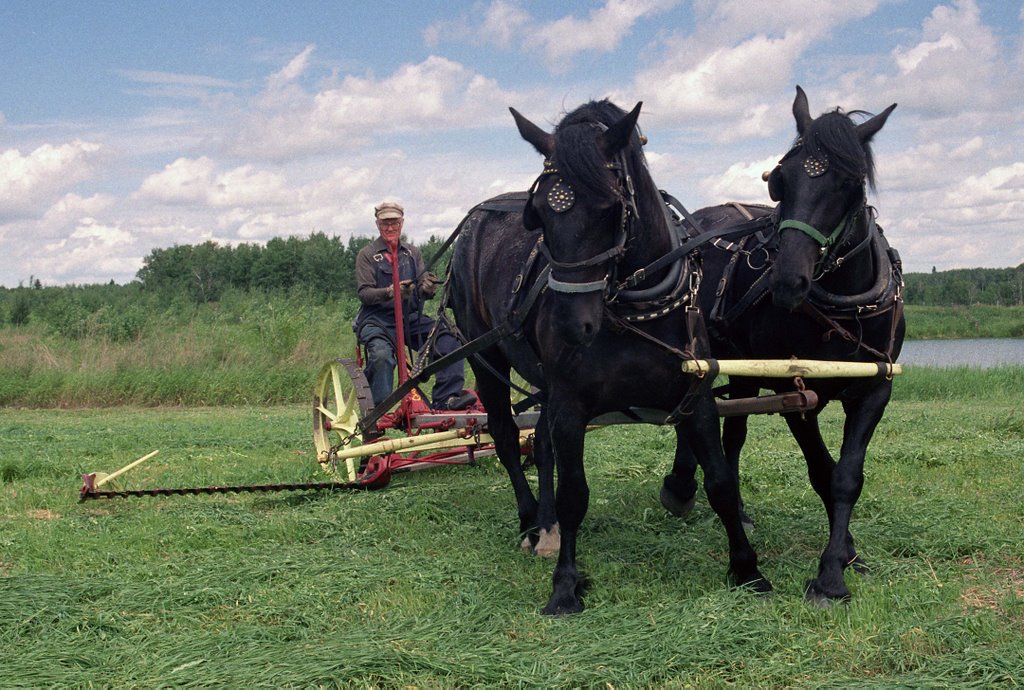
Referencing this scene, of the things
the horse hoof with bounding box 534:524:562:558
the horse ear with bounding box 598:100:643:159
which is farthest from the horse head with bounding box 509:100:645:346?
the horse hoof with bounding box 534:524:562:558

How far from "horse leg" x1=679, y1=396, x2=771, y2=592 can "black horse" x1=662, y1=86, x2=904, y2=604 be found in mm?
279

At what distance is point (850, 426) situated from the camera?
4.52 m

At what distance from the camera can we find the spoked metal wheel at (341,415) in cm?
727

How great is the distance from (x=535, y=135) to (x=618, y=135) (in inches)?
16.3

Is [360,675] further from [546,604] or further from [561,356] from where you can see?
[561,356]

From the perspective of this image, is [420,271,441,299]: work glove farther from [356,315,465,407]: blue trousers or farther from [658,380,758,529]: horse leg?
[658,380,758,529]: horse leg

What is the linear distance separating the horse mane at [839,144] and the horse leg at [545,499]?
7.58 ft

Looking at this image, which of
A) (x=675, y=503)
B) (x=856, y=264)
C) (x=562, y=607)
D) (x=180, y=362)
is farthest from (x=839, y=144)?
(x=180, y=362)

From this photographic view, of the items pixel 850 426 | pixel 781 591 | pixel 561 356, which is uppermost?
pixel 561 356

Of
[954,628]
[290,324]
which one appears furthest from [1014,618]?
[290,324]

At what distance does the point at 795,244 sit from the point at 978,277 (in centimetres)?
4908

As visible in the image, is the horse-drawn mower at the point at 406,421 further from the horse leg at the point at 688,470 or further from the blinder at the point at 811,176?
the blinder at the point at 811,176

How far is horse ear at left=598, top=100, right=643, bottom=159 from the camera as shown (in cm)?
398

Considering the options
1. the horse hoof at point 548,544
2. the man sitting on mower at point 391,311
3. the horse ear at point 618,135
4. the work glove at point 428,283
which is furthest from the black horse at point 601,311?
the man sitting on mower at point 391,311
